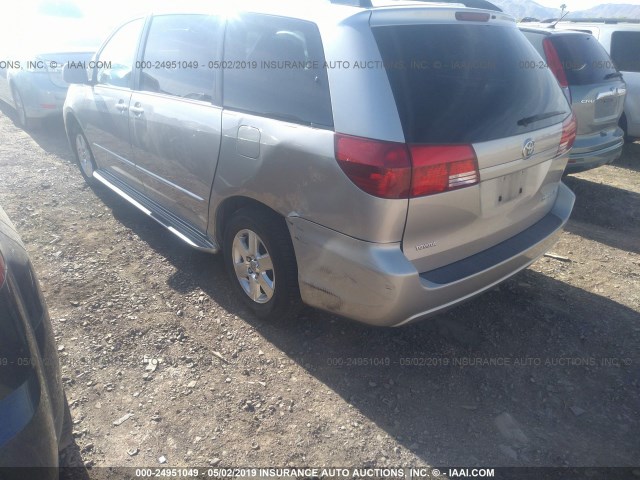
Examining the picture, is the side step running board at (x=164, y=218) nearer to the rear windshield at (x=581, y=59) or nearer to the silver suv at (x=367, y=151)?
the silver suv at (x=367, y=151)

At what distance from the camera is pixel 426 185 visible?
222cm

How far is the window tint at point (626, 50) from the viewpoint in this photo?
7.12 metres

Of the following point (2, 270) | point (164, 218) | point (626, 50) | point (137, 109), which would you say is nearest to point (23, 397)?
point (2, 270)

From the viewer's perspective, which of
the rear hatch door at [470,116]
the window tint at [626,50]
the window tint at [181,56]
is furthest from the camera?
the window tint at [626,50]

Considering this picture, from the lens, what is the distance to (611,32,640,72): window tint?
712 cm

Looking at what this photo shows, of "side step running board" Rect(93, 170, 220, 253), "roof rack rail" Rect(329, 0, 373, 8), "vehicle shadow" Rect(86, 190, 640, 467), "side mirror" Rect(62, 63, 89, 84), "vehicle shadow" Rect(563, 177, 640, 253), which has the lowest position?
"vehicle shadow" Rect(563, 177, 640, 253)

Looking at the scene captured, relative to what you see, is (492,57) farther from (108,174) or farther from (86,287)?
(108,174)

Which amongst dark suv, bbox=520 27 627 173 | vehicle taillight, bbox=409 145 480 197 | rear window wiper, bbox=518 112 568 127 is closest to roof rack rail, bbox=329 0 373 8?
vehicle taillight, bbox=409 145 480 197

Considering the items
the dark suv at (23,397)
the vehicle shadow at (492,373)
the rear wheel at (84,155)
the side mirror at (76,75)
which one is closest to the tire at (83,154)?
the rear wheel at (84,155)

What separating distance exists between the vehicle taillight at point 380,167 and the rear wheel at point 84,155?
376 cm

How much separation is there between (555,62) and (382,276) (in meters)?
4.10

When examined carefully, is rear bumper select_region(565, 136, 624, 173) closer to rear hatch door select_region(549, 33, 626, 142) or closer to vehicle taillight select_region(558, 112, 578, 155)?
rear hatch door select_region(549, 33, 626, 142)

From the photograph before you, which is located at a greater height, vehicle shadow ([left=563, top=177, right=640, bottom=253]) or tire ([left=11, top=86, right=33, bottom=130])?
tire ([left=11, top=86, right=33, bottom=130])

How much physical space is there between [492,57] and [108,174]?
366cm
